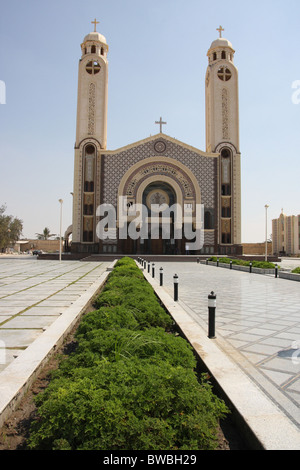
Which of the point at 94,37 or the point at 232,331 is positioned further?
the point at 94,37

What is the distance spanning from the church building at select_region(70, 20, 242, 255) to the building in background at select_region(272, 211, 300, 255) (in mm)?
21763

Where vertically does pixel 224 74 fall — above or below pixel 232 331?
above

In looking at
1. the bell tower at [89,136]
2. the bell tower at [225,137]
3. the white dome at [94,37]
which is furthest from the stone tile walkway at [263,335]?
the white dome at [94,37]

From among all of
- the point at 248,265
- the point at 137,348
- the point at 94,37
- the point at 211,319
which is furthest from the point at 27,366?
the point at 94,37

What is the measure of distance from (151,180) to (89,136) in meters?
7.79

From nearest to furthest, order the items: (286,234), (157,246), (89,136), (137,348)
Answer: (137,348) → (157,246) → (89,136) → (286,234)

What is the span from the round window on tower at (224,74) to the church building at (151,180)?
0.14m

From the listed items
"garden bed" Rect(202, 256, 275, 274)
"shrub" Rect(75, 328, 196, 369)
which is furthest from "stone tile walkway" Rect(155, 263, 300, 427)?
"garden bed" Rect(202, 256, 275, 274)

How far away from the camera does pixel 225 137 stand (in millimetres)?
33281

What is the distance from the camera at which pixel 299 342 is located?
4578mm

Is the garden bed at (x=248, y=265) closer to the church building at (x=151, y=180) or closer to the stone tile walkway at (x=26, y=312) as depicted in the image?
the church building at (x=151, y=180)

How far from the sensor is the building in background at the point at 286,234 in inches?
1983

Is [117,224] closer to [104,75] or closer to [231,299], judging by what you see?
[104,75]

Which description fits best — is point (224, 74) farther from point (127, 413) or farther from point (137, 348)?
point (127, 413)
